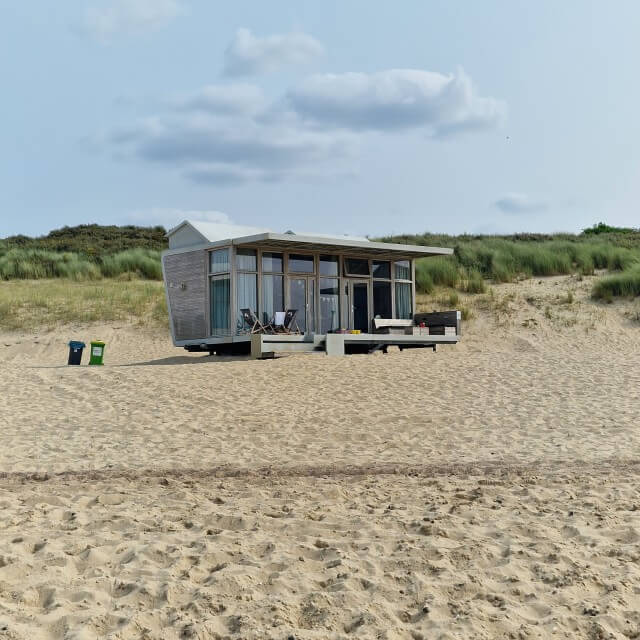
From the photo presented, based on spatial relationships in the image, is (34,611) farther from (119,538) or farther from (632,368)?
(632,368)

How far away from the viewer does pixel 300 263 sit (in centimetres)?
1881

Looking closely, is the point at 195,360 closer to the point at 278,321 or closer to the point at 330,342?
the point at 278,321

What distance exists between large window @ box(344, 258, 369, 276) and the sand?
17.7 feet

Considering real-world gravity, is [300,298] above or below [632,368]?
above

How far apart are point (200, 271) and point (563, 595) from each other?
577 inches

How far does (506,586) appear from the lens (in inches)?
187

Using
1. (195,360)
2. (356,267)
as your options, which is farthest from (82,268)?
(356,267)

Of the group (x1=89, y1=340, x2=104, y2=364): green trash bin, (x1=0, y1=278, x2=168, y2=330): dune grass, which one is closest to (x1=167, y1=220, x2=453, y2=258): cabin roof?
(x1=89, y1=340, x2=104, y2=364): green trash bin

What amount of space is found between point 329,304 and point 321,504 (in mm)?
12913

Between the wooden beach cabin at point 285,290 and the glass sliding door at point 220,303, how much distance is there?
A: 0.8 inches

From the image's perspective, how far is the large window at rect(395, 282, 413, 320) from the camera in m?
20.7

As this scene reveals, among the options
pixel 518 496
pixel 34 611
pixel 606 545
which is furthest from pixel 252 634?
pixel 518 496

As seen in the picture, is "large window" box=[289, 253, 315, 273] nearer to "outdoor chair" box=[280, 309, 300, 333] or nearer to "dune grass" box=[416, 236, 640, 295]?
"outdoor chair" box=[280, 309, 300, 333]

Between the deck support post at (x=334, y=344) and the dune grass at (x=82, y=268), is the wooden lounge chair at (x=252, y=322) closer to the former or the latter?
the deck support post at (x=334, y=344)
